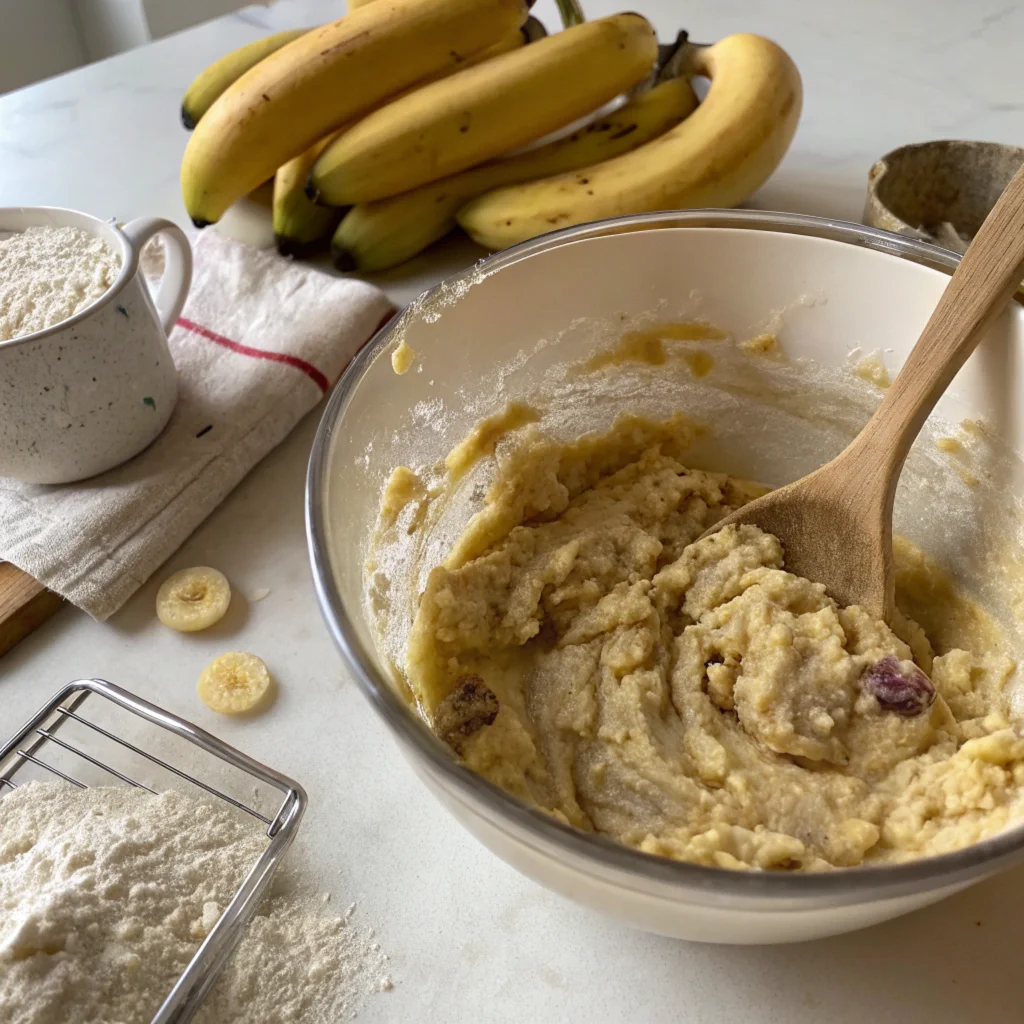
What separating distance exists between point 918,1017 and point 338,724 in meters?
0.54

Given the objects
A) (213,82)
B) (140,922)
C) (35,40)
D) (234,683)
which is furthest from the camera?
(35,40)

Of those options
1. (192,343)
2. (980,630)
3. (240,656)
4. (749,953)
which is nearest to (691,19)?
(192,343)

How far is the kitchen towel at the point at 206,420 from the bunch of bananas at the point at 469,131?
9cm

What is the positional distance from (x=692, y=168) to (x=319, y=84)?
0.52 m

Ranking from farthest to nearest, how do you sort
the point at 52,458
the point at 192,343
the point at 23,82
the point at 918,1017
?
the point at 23,82 → the point at 192,343 → the point at 52,458 → the point at 918,1017

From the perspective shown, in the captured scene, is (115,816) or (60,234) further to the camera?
(60,234)

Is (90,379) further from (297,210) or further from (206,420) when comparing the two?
(297,210)

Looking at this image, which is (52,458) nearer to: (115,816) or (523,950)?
(115,816)

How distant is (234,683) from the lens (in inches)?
35.3

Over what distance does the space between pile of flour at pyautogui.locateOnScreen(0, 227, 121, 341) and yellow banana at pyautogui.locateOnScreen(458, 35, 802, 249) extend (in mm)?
495

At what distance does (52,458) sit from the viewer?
3.33ft

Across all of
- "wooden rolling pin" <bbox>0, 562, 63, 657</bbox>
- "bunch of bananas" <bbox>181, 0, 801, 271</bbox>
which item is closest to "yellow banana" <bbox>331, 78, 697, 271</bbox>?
"bunch of bananas" <bbox>181, 0, 801, 271</bbox>

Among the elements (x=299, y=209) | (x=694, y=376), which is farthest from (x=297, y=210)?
(x=694, y=376)

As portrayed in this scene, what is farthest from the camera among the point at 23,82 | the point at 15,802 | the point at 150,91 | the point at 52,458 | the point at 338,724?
the point at 23,82
